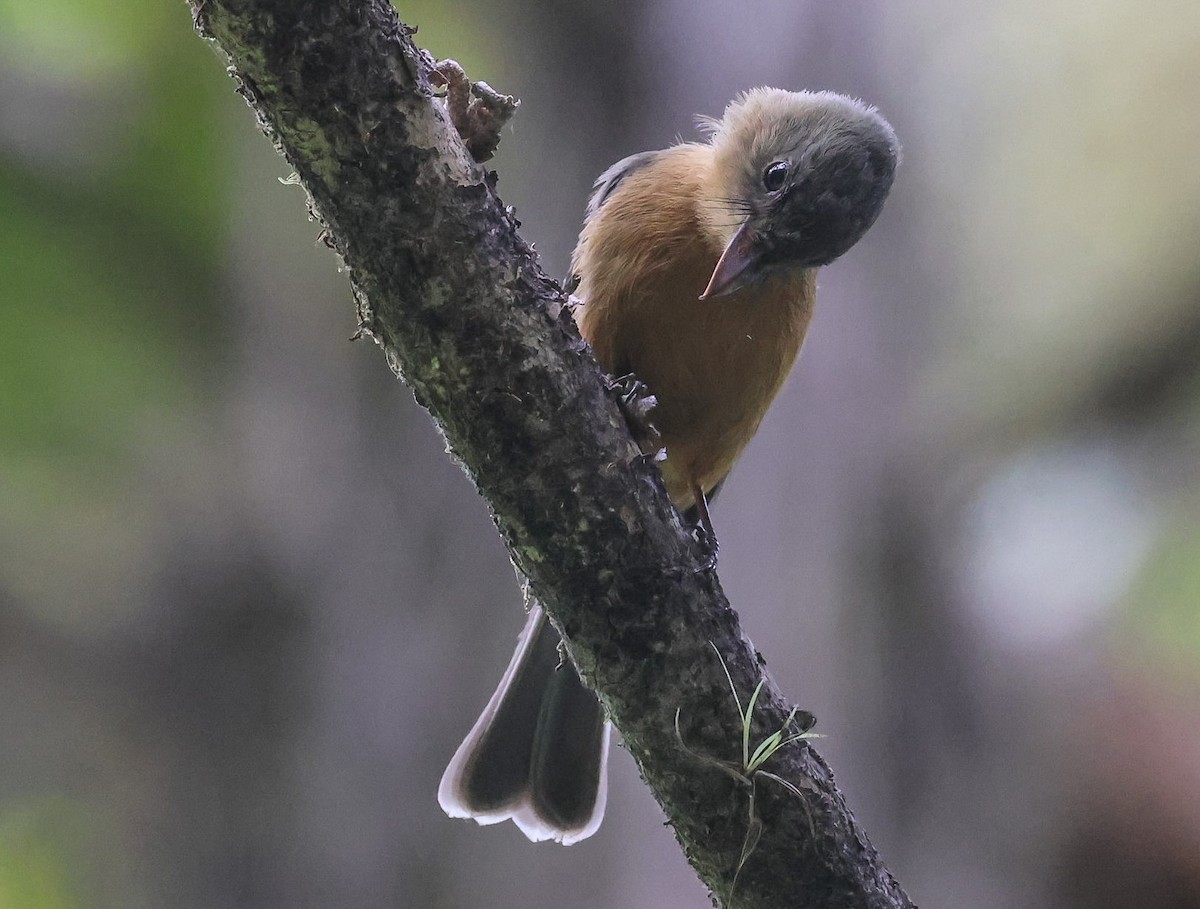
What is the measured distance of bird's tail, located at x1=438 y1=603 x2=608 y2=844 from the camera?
2537mm

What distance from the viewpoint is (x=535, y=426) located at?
148 centimetres

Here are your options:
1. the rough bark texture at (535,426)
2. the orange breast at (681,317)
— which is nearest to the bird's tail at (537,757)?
the orange breast at (681,317)

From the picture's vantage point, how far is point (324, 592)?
3.46 meters

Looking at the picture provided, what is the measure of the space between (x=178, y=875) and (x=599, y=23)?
3453mm

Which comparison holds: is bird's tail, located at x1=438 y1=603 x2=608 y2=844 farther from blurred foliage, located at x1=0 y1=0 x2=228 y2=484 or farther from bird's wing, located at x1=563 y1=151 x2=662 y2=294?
blurred foliage, located at x1=0 y1=0 x2=228 y2=484

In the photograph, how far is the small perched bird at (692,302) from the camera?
7.47ft

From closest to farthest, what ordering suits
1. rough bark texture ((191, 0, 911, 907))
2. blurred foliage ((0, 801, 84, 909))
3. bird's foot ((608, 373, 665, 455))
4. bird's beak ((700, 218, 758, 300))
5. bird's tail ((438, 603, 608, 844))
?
1. rough bark texture ((191, 0, 911, 907))
2. bird's foot ((608, 373, 665, 455))
3. bird's beak ((700, 218, 758, 300))
4. bird's tail ((438, 603, 608, 844))
5. blurred foliage ((0, 801, 84, 909))

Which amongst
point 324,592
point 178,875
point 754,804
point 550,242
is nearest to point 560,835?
point 754,804

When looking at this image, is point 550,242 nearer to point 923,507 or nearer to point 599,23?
point 599,23

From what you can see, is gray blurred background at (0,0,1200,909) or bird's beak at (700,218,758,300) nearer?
bird's beak at (700,218,758,300)

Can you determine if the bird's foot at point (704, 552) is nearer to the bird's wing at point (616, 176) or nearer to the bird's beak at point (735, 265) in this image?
the bird's beak at point (735, 265)

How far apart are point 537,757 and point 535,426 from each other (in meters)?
1.38

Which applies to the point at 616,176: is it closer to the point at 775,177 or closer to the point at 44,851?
the point at 775,177

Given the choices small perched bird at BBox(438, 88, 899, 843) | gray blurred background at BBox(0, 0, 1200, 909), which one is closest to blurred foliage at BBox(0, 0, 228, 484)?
gray blurred background at BBox(0, 0, 1200, 909)
